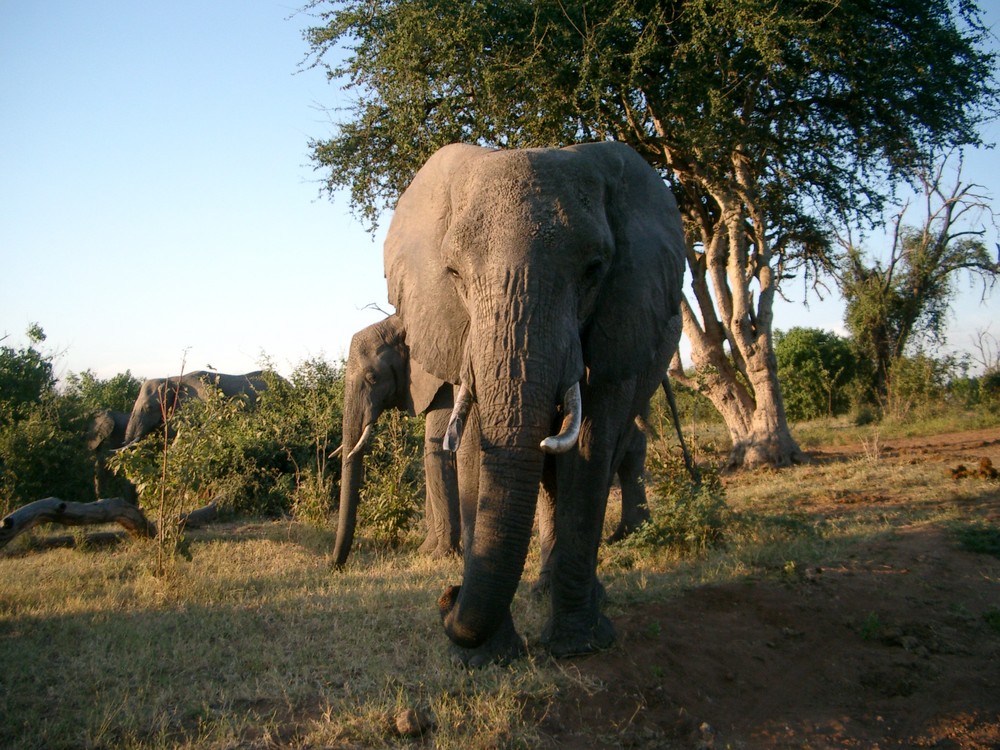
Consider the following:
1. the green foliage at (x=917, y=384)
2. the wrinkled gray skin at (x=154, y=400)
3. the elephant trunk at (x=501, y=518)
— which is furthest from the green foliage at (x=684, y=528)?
the green foliage at (x=917, y=384)

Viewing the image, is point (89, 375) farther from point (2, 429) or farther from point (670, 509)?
point (670, 509)

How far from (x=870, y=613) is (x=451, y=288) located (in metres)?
3.35

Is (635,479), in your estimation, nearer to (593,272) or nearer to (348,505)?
(348,505)

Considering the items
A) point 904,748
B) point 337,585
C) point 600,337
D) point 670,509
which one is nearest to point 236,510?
point 337,585

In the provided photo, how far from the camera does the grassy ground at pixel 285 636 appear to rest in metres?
4.04

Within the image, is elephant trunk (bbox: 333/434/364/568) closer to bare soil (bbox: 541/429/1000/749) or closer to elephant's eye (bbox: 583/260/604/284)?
bare soil (bbox: 541/429/1000/749)

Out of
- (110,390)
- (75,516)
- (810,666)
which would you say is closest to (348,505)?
(75,516)

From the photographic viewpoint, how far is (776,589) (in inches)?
241

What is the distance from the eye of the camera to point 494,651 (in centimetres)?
466

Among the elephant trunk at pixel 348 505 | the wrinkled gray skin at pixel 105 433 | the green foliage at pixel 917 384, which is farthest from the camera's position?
the green foliage at pixel 917 384

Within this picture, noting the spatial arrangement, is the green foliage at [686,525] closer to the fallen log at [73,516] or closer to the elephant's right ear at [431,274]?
the elephant's right ear at [431,274]

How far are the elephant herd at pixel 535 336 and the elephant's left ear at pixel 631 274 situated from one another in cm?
1

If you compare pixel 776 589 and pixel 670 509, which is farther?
pixel 670 509

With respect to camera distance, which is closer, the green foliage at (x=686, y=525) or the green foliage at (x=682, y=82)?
the green foliage at (x=686, y=525)
